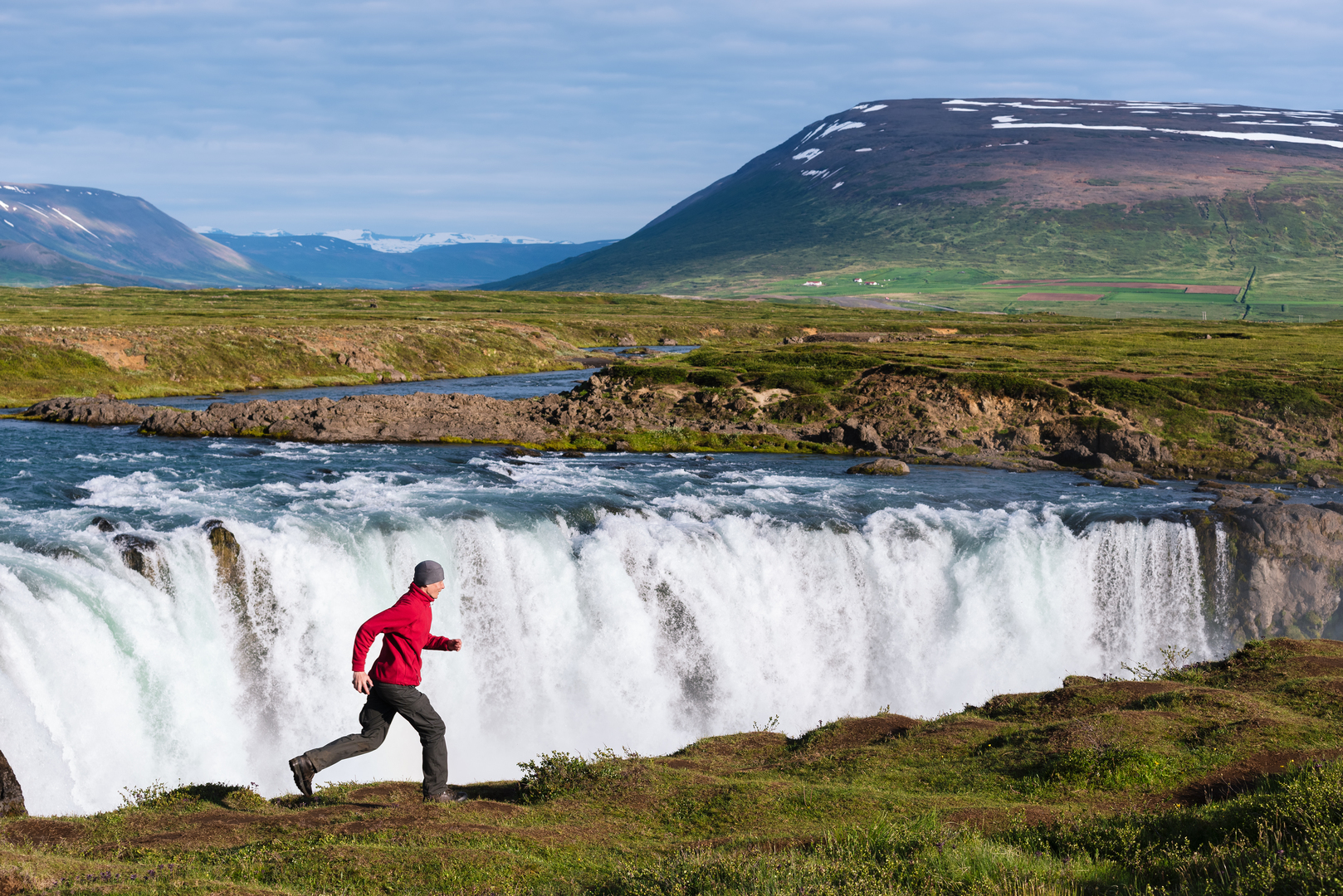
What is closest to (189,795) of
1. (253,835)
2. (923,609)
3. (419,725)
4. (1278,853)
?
(253,835)

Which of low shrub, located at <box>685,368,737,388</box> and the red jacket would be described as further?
low shrub, located at <box>685,368,737,388</box>

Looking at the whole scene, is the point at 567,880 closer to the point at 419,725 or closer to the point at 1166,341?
the point at 419,725

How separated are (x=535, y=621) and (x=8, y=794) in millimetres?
16912

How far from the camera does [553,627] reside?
31.5m

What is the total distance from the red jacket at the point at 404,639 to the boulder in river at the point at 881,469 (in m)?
36.5

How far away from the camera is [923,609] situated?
114ft

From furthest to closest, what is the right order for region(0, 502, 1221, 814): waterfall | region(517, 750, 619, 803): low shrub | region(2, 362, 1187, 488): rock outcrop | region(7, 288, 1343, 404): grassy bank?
region(7, 288, 1343, 404): grassy bank, region(2, 362, 1187, 488): rock outcrop, region(0, 502, 1221, 814): waterfall, region(517, 750, 619, 803): low shrub

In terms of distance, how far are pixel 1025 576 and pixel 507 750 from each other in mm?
18827

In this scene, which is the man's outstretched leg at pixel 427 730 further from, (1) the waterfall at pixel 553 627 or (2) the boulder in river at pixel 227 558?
(2) the boulder in river at pixel 227 558

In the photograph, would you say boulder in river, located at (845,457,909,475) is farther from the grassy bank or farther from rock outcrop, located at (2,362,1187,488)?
the grassy bank

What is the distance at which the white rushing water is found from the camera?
79.1 feet

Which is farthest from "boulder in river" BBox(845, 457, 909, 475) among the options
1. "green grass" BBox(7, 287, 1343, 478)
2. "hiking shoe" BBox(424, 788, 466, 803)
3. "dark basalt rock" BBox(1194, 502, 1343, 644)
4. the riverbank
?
"hiking shoe" BBox(424, 788, 466, 803)

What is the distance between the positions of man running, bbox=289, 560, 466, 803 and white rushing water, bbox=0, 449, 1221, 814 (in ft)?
30.8

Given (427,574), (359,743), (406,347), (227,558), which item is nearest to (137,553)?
(227,558)
